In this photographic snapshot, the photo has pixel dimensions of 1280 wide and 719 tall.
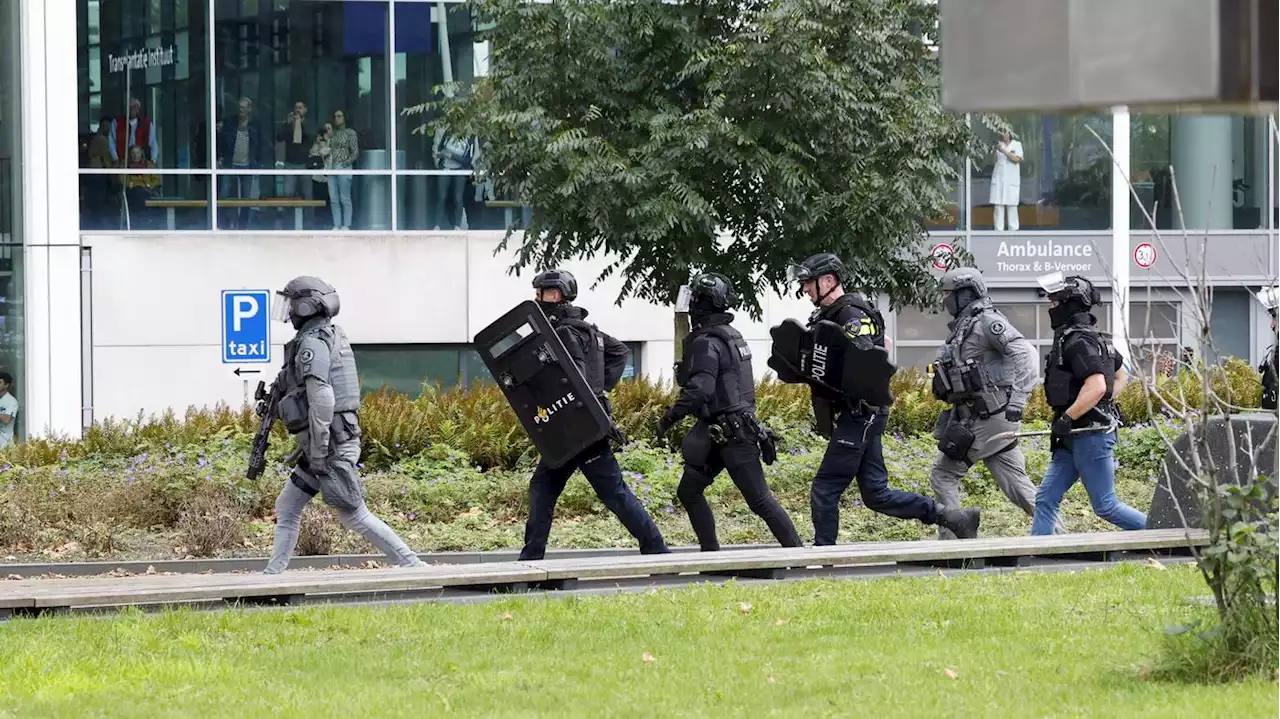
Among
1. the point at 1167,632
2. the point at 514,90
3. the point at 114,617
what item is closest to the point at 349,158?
the point at 514,90

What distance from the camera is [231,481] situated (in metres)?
12.9

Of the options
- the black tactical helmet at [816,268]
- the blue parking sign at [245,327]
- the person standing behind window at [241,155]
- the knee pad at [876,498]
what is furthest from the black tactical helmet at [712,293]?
the person standing behind window at [241,155]

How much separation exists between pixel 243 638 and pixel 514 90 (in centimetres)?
875

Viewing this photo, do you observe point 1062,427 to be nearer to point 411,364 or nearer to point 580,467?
point 580,467

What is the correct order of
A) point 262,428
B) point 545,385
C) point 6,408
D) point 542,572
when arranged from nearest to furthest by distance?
1. point 542,572
2. point 262,428
3. point 545,385
4. point 6,408

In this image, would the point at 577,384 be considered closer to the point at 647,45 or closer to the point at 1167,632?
the point at 1167,632

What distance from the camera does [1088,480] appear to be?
1084 centimetres

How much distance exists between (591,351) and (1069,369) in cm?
268

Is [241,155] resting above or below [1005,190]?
above

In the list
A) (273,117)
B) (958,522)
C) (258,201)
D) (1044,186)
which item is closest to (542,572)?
(958,522)

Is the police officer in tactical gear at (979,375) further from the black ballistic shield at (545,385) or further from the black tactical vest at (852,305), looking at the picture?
the black ballistic shield at (545,385)

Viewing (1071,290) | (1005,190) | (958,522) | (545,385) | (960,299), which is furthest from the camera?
(1005,190)

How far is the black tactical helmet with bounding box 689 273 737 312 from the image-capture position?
33.7 feet

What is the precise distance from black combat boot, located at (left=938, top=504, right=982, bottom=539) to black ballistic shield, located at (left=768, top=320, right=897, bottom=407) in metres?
0.78
